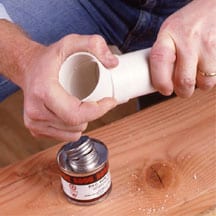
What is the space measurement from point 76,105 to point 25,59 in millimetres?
153

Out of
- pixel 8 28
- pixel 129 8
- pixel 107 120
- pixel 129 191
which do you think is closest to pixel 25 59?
pixel 8 28

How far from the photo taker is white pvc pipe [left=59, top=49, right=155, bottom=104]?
2.30ft

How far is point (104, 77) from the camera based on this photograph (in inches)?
27.5

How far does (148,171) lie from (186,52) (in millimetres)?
192

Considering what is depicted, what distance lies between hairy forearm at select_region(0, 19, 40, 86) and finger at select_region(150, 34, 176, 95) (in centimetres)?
18

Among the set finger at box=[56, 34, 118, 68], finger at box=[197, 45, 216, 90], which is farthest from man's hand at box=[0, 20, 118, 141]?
finger at box=[197, 45, 216, 90]

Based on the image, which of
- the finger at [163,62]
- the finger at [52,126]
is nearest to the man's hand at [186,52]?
the finger at [163,62]

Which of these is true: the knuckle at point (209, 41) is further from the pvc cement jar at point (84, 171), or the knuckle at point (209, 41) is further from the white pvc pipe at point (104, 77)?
the pvc cement jar at point (84, 171)

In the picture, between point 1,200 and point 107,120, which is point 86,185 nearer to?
point 1,200

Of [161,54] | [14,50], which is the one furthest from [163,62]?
[14,50]

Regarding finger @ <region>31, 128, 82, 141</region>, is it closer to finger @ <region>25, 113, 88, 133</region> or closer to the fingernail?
finger @ <region>25, 113, 88, 133</region>

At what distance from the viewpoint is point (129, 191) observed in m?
0.81

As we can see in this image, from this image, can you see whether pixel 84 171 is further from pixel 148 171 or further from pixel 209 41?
pixel 209 41

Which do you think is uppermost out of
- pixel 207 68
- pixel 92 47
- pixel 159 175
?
pixel 92 47
